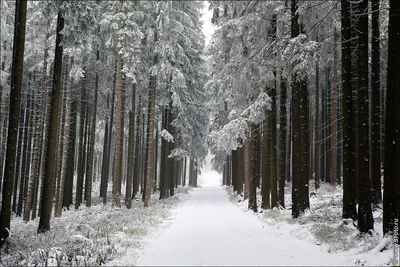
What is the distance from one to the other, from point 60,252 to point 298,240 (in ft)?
20.9

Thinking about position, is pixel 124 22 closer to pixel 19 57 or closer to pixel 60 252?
pixel 19 57

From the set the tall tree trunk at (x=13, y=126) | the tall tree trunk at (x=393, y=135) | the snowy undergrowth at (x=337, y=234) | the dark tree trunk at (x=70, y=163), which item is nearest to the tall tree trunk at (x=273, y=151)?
the snowy undergrowth at (x=337, y=234)

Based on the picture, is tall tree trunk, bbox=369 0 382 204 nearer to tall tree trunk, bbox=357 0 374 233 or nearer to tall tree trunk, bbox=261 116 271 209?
tall tree trunk, bbox=357 0 374 233

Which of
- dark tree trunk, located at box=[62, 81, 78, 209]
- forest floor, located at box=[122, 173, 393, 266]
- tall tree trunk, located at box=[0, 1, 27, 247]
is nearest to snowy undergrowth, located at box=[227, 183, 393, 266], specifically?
forest floor, located at box=[122, 173, 393, 266]

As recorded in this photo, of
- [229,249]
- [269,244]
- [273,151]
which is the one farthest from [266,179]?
[229,249]

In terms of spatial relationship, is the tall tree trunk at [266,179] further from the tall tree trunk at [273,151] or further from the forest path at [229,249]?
the forest path at [229,249]

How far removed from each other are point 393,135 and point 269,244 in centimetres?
413

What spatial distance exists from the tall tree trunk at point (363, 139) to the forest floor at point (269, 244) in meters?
0.43

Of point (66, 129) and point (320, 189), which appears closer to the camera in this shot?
point (66, 129)

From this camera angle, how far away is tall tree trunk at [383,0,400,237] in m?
6.63

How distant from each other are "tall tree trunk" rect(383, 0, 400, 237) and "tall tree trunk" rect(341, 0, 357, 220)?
1.92 meters

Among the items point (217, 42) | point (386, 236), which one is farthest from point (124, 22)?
point (386, 236)

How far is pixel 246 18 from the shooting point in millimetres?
14781

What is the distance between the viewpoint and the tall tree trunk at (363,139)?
25.9 ft
